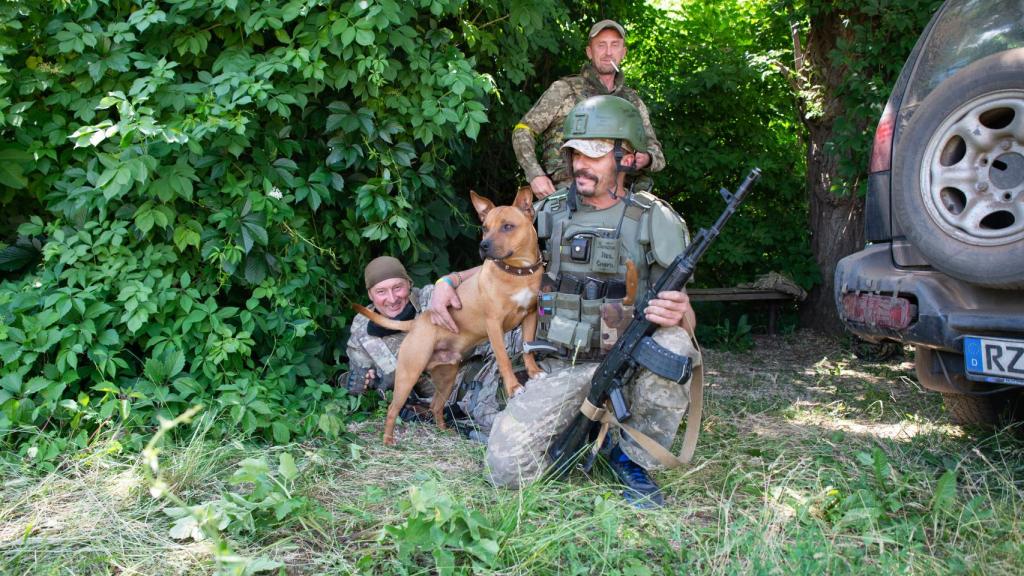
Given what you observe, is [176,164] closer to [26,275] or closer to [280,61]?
[280,61]

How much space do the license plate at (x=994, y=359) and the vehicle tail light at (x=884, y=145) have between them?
0.92 metres

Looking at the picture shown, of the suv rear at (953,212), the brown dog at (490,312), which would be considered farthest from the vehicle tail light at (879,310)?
the brown dog at (490,312)

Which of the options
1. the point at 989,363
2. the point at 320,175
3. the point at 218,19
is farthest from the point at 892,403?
the point at 218,19

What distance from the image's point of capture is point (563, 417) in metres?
3.50

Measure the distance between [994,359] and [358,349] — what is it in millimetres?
3337

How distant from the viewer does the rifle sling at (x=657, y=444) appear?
320 cm

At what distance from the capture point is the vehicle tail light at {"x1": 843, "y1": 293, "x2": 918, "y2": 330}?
318 cm

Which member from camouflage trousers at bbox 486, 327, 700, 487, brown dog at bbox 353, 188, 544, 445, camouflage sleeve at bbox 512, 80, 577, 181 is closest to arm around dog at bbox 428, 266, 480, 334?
brown dog at bbox 353, 188, 544, 445

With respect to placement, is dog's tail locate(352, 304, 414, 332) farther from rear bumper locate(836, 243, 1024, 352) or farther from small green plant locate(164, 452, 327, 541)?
rear bumper locate(836, 243, 1024, 352)

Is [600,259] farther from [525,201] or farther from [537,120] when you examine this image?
[537,120]

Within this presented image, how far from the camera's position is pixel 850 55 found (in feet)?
21.2

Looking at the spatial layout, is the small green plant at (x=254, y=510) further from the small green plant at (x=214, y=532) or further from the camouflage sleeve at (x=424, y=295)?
the camouflage sleeve at (x=424, y=295)

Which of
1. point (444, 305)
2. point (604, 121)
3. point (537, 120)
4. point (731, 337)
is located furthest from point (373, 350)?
point (731, 337)

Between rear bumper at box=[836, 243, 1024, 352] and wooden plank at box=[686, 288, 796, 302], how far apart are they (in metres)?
3.82
